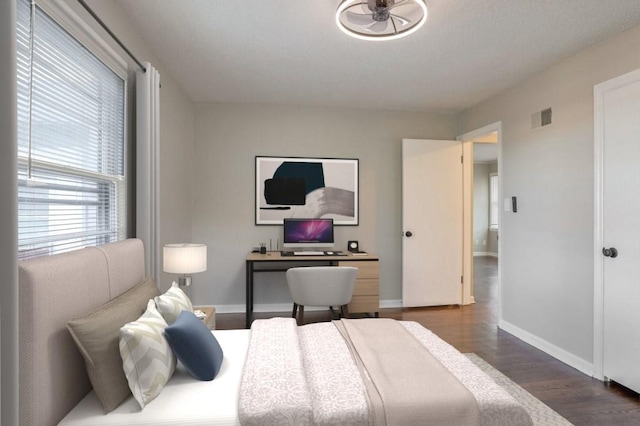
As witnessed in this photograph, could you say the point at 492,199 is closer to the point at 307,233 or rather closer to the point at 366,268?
the point at 366,268

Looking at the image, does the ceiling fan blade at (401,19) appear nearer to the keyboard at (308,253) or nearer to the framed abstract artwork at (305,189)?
the framed abstract artwork at (305,189)

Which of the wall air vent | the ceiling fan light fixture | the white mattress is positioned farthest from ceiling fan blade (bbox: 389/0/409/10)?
the white mattress

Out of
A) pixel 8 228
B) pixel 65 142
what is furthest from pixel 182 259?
pixel 8 228

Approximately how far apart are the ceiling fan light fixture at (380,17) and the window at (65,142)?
1453mm

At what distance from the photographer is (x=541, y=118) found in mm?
3154

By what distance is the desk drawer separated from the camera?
3.76 meters

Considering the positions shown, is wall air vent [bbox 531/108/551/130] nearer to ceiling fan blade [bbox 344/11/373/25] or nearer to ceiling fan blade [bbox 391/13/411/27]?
ceiling fan blade [bbox 391/13/411/27]

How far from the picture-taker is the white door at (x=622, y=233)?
7.64ft

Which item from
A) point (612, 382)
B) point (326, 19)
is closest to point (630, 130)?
point (612, 382)

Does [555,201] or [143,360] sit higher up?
[555,201]

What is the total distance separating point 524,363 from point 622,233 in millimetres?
1263

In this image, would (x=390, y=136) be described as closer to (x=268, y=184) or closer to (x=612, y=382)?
(x=268, y=184)

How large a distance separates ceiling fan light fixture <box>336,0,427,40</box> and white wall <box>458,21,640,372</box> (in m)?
1.58

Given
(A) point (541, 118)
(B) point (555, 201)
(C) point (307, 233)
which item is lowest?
(C) point (307, 233)
